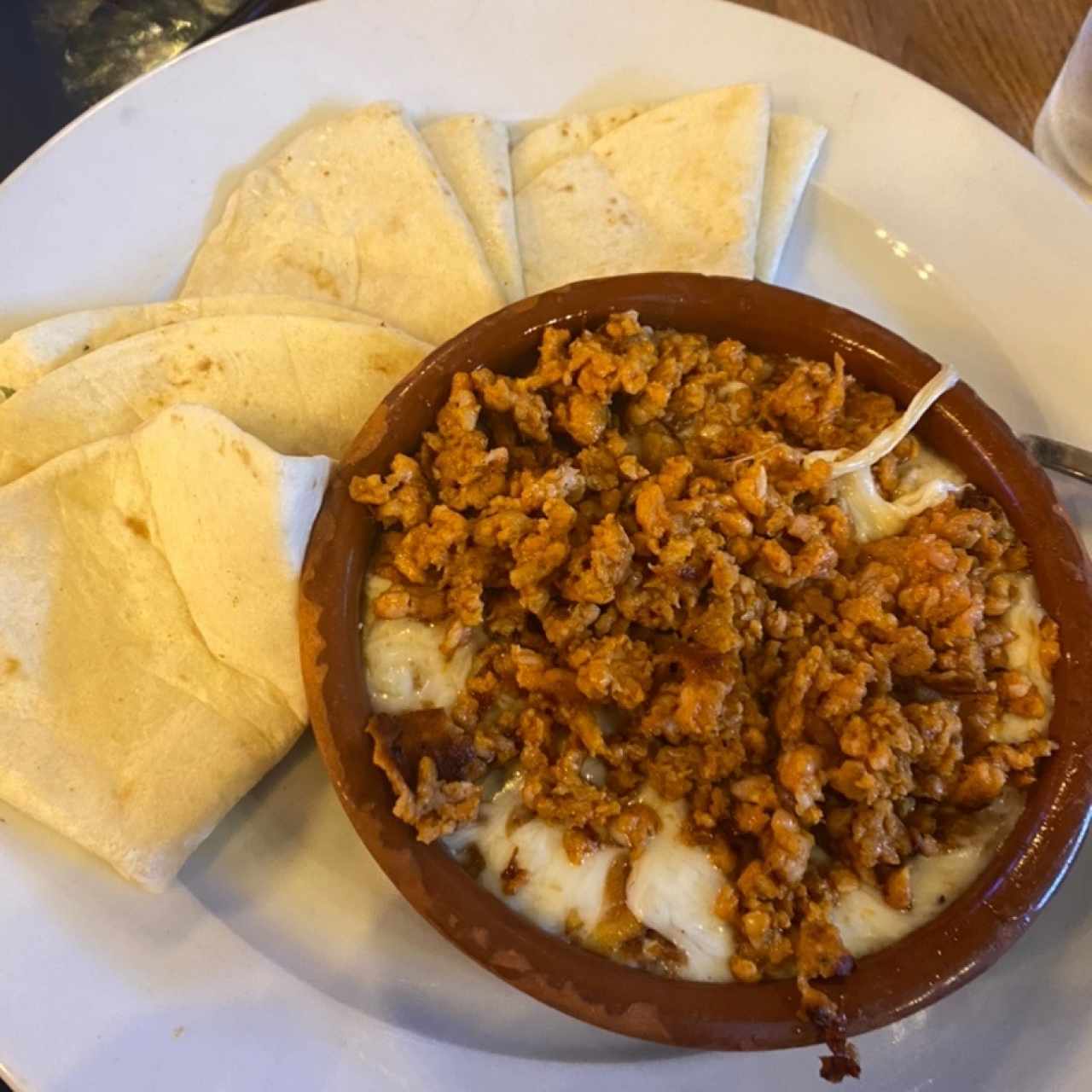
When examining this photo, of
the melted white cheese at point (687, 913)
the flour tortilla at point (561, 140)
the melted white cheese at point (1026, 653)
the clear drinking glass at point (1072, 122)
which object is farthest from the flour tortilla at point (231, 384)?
the clear drinking glass at point (1072, 122)

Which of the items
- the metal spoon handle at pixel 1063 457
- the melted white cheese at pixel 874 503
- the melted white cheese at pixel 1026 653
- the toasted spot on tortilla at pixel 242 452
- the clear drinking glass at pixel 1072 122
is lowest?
the melted white cheese at pixel 1026 653

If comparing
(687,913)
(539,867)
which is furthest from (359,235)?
(687,913)

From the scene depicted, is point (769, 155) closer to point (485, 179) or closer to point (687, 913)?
point (485, 179)

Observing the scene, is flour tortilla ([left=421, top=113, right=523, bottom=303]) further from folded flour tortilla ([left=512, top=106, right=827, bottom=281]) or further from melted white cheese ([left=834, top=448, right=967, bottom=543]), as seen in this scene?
melted white cheese ([left=834, top=448, right=967, bottom=543])

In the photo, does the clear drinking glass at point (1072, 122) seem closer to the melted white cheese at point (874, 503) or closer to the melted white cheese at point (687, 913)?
the melted white cheese at point (874, 503)

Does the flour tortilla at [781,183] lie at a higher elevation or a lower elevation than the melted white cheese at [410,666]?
higher

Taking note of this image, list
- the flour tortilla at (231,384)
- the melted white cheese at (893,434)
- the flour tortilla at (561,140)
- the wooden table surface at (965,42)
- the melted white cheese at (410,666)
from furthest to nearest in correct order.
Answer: the wooden table surface at (965,42) < the flour tortilla at (561,140) < the flour tortilla at (231,384) < the melted white cheese at (893,434) < the melted white cheese at (410,666)
